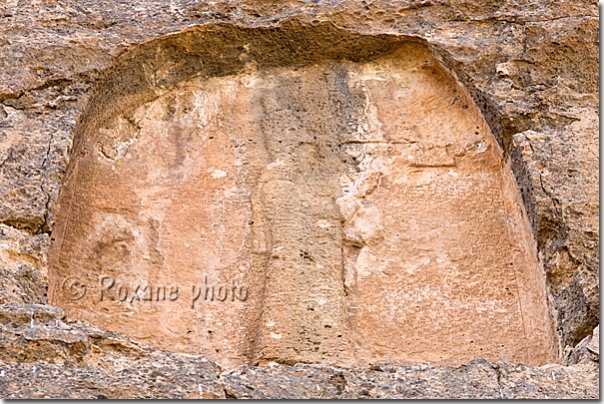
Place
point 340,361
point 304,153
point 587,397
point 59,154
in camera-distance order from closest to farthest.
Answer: point 587,397 < point 340,361 < point 59,154 < point 304,153

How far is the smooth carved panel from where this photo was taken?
5.09 metres

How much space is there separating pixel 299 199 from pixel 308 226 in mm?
156

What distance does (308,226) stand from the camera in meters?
5.40

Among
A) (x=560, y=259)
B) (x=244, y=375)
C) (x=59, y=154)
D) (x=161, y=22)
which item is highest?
(x=161, y=22)

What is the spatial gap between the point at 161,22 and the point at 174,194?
0.91 metres

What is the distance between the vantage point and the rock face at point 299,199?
181 inches

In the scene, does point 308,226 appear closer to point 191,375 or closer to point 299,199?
point 299,199

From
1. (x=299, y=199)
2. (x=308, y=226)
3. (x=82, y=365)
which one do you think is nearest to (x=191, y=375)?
(x=82, y=365)

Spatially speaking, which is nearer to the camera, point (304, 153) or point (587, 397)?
point (587, 397)

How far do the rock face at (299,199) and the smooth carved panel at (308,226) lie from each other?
0.01 m

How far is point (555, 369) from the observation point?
4.56 m

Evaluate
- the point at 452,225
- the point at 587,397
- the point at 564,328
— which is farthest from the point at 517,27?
the point at 587,397

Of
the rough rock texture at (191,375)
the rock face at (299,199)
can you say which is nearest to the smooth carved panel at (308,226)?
the rock face at (299,199)

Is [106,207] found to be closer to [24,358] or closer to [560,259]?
[24,358]
